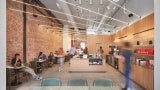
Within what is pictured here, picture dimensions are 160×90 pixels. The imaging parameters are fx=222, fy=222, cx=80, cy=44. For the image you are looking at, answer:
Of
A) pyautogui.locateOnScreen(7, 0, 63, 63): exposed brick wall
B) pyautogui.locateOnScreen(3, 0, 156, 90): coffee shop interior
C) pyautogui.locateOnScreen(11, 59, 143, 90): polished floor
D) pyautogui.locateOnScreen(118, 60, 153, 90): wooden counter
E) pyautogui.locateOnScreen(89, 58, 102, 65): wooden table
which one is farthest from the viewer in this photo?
pyautogui.locateOnScreen(89, 58, 102, 65): wooden table

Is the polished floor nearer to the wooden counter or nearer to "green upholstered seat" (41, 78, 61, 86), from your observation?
the wooden counter

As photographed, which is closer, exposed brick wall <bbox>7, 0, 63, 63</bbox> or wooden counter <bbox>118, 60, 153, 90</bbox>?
wooden counter <bbox>118, 60, 153, 90</bbox>

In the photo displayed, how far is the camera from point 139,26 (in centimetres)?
959

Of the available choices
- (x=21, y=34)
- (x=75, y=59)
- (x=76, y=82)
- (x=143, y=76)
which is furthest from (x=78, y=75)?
(x=76, y=82)

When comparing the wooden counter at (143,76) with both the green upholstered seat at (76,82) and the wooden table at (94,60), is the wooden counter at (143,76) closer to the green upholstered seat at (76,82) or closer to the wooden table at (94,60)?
the green upholstered seat at (76,82)

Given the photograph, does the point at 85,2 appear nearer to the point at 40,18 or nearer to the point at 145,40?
the point at 40,18

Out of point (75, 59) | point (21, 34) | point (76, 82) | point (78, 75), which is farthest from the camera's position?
point (75, 59)

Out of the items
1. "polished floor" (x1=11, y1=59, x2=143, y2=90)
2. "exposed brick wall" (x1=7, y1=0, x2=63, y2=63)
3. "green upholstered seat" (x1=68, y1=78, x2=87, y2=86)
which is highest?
"exposed brick wall" (x1=7, y1=0, x2=63, y2=63)

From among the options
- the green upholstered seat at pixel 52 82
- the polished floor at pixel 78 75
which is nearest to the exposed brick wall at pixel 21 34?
the polished floor at pixel 78 75

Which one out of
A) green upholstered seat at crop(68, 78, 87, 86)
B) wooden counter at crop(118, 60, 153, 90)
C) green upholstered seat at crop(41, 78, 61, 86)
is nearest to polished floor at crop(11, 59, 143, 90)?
wooden counter at crop(118, 60, 153, 90)

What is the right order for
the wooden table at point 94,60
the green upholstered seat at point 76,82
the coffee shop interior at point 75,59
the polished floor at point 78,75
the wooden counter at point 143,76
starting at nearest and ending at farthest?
1. the green upholstered seat at point 76,82
2. the coffee shop interior at point 75,59
3. the wooden counter at point 143,76
4. the polished floor at point 78,75
5. the wooden table at point 94,60

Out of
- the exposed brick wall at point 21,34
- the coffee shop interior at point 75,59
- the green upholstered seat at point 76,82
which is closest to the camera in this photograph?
the green upholstered seat at point 76,82

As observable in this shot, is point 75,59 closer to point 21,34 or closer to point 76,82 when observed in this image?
point 21,34

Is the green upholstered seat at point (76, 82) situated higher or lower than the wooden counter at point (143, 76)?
higher
